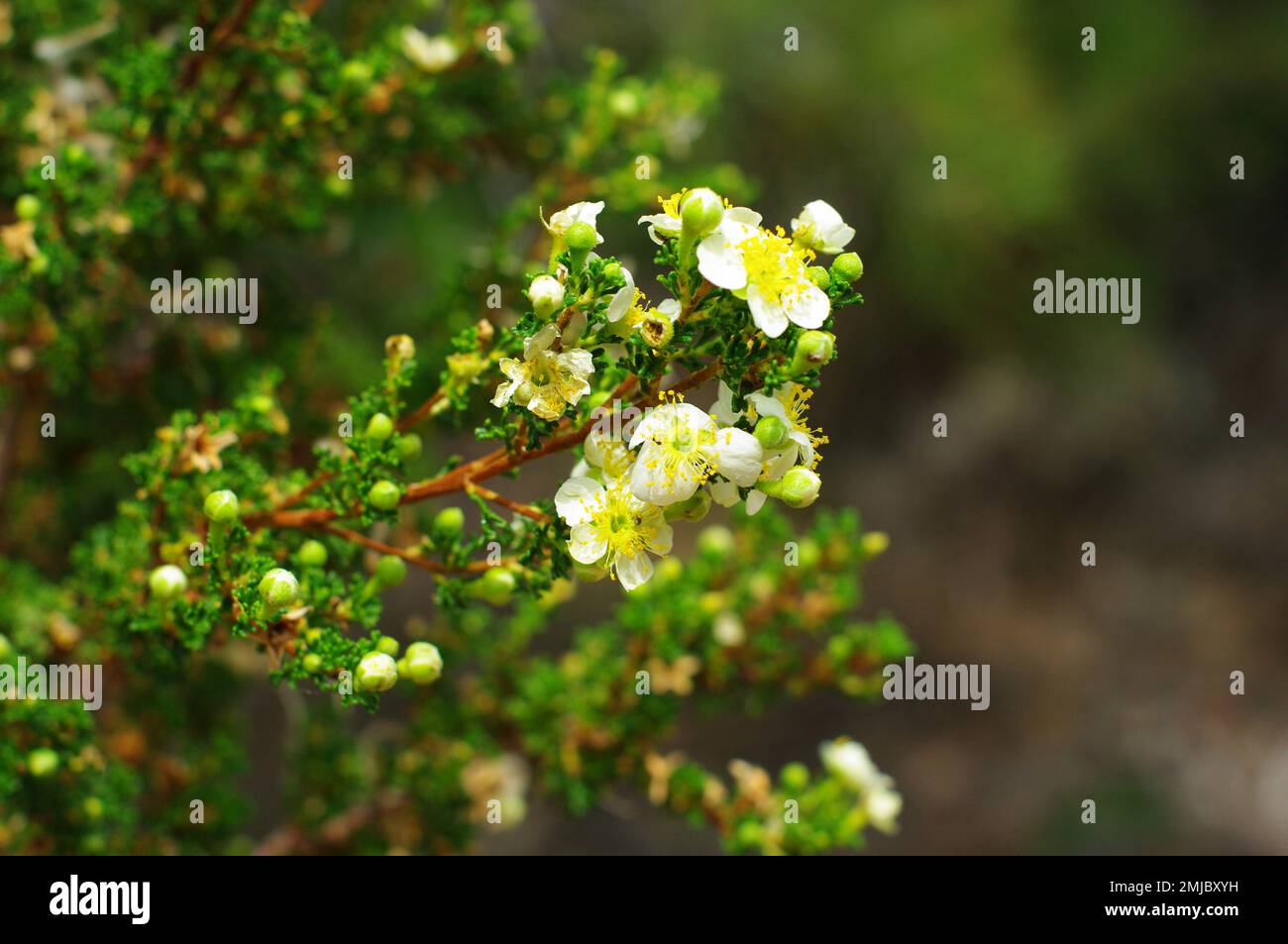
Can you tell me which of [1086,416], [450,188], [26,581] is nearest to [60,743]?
[26,581]

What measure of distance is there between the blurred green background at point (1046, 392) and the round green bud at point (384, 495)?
132 inches

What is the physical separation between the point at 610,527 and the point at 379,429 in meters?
0.33

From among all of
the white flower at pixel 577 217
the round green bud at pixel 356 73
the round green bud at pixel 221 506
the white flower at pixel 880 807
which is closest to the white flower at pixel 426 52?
the round green bud at pixel 356 73

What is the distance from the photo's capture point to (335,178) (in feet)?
6.85

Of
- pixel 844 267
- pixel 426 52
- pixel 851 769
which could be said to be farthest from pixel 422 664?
pixel 426 52

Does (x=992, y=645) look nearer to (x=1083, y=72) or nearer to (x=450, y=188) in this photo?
(x=1083, y=72)

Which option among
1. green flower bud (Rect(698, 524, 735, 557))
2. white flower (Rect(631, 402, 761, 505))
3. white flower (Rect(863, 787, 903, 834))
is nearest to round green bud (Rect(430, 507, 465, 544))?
white flower (Rect(631, 402, 761, 505))

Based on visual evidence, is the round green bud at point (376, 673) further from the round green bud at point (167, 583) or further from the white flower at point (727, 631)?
the white flower at point (727, 631)

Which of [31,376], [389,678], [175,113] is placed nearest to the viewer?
[389,678]

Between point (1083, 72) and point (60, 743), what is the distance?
5.93 metres

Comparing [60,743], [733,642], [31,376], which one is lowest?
[60,743]

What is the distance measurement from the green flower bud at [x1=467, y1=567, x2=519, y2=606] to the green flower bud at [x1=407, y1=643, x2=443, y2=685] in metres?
0.10

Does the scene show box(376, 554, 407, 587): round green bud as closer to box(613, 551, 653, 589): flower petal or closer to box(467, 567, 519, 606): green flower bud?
box(467, 567, 519, 606): green flower bud

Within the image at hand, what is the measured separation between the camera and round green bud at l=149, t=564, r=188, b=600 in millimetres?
1450
